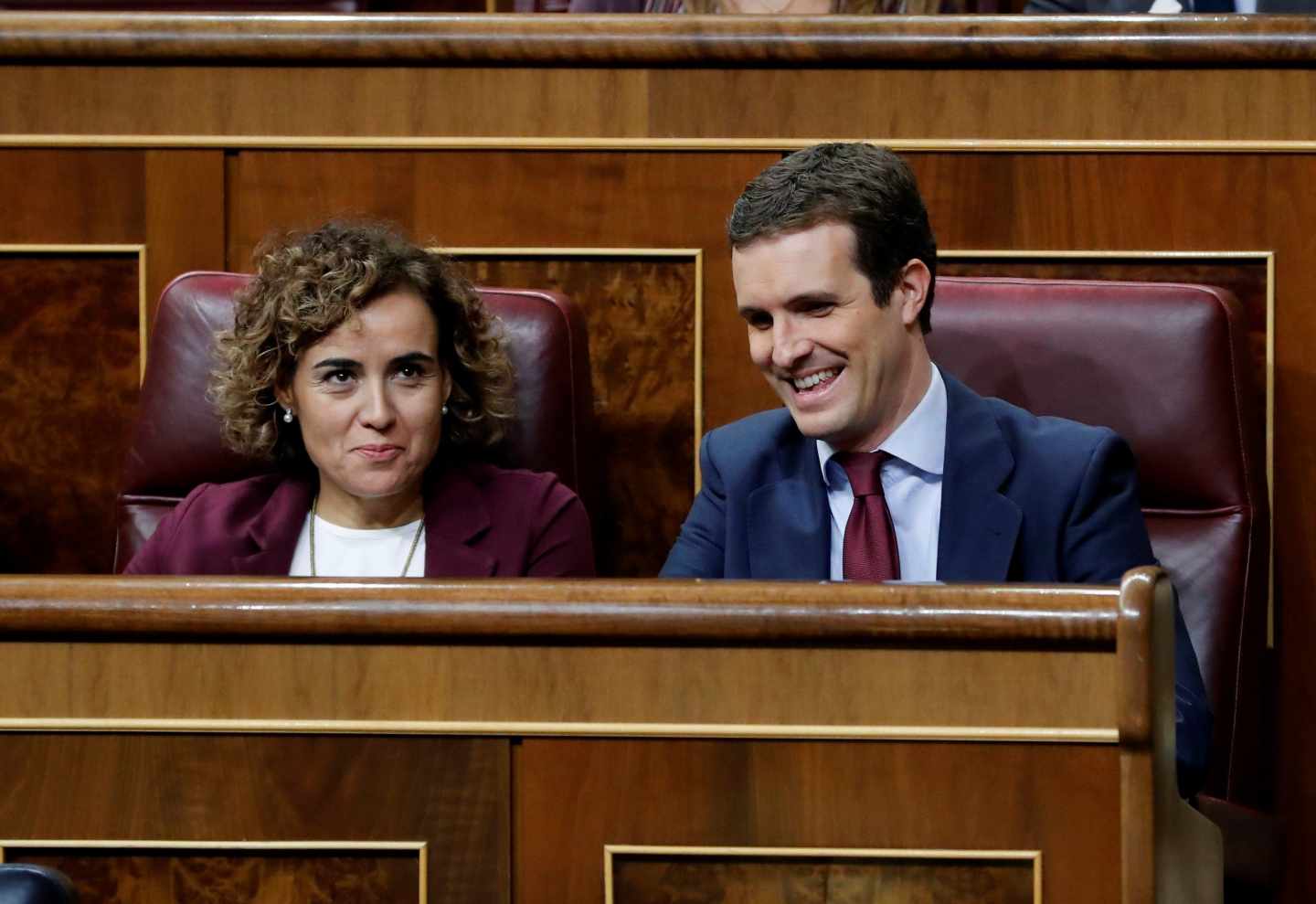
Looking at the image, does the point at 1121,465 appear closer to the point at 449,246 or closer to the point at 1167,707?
the point at 1167,707

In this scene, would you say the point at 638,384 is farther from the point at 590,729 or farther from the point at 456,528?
the point at 590,729

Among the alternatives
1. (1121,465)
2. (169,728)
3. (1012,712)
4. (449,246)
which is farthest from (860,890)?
(449,246)

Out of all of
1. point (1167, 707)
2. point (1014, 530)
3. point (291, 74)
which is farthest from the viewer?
point (291, 74)

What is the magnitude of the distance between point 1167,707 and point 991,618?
0.07 metres

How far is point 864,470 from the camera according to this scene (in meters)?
1.04

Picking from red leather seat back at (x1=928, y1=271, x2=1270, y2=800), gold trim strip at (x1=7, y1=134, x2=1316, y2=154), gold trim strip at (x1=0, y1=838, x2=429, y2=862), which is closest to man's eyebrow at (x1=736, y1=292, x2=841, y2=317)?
red leather seat back at (x1=928, y1=271, x2=1270, y2=800)

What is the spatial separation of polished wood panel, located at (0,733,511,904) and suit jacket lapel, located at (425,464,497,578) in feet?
1.32

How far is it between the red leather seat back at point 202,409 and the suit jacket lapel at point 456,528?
51 mm

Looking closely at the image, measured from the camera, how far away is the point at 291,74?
1.26 metres

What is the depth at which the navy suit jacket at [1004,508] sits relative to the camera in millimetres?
988

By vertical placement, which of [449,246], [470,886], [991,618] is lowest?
[470,886]

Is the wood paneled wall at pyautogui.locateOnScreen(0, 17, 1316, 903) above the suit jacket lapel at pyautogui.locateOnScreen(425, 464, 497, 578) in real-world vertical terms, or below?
above

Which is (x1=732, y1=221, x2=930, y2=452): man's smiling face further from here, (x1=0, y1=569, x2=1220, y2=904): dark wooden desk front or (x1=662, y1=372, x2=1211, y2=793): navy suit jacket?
(x1=0, y1=569, x2=1220, y2=904): dark wooden desk front

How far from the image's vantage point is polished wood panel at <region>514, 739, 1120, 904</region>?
676mm
